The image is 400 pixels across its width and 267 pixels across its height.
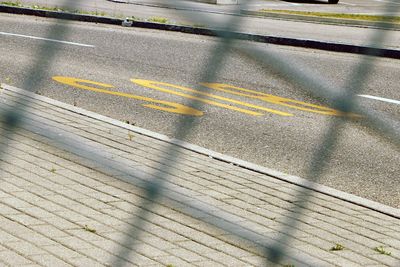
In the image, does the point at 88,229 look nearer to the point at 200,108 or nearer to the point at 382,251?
the point at 382,251

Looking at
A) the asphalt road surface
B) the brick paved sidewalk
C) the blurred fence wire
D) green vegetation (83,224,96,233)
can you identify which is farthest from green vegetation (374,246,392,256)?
the blurred fence wire

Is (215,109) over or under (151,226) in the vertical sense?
over

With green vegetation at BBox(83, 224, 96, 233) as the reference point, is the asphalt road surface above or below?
below

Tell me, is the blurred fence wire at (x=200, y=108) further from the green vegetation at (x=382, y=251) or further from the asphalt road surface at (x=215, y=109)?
the green vegetation at (x=382, y=251)

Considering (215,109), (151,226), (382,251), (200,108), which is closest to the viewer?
(200,108)

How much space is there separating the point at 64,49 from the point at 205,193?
3.88 m

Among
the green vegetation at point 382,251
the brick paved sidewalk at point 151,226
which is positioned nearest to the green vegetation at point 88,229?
the brick paved sidewalk at point 151,226

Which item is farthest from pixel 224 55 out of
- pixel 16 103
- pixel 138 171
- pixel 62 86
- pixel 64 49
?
pixel 62 86

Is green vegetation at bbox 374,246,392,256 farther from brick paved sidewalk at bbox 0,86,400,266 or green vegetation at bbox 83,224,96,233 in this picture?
green vegetation at bbox 83,224,96,233

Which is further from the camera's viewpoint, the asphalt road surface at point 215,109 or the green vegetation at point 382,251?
the asphalt road surface at point 215,109

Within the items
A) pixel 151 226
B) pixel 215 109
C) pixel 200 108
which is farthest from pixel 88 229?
pixel 200 108

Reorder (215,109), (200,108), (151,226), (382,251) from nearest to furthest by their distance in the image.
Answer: (200,108)
(215,109)
(151,226)
(382,251)

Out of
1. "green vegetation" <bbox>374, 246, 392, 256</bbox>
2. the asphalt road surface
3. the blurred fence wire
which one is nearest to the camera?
the blurred fence wire

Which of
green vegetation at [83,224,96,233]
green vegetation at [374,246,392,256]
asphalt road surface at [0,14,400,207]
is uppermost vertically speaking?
green vegetation at [83,224,96,233]
